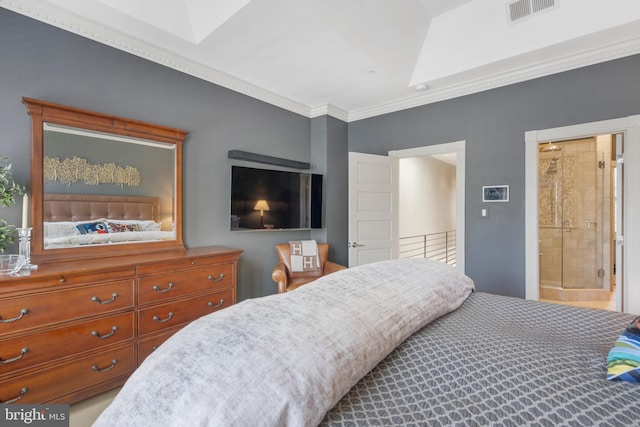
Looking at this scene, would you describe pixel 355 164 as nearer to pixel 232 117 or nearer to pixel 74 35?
pixel 232 117

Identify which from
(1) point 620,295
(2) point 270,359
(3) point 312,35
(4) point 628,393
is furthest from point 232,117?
(1) point 620,295

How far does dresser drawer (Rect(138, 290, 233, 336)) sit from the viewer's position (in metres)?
2.20

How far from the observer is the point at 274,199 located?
143 inches

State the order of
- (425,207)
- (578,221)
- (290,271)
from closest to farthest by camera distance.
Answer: (290,271) < (578,221) < (425,207)

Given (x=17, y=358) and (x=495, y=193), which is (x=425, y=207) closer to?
(x=495, y=193)

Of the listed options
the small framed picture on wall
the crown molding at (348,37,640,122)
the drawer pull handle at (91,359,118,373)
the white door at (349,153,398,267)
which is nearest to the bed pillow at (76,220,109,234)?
the drawer pull handle at (91,359,118,373)

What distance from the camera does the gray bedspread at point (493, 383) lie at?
717 mm

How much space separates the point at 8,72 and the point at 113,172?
2.83 ft

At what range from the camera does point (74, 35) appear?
7.48ft

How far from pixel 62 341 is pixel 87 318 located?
0.54ft

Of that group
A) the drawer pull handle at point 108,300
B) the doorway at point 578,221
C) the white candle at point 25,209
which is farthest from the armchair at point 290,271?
the doorway at point 578,221

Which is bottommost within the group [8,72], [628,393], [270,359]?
[628,393]

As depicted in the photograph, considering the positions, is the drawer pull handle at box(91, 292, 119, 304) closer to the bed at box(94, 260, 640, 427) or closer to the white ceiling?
the bed at box(94, 260, 640, 427)

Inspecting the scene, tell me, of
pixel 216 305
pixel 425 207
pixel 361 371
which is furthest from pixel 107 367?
pixel 425 207
